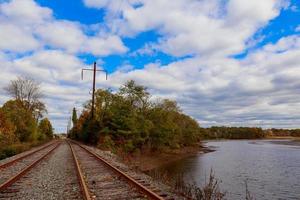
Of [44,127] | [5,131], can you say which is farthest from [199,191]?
[44,127]

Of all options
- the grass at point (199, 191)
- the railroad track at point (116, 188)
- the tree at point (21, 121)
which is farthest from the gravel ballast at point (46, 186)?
the tree at point (21, 121)

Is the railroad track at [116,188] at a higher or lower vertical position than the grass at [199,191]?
higher

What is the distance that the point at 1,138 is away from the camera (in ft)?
136

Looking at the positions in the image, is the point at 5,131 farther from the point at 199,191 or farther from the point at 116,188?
the point at 199,191

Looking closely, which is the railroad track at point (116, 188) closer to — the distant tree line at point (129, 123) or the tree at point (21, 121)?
the distant tree line at point (129, 123)

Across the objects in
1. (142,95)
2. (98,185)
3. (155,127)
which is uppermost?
(142,95)

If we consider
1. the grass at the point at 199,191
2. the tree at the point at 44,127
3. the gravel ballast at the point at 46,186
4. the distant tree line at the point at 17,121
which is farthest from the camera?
the tree at the point at 44,127

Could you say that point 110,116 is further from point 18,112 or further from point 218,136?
point 218,136

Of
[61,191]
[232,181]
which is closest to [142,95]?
[232,181]

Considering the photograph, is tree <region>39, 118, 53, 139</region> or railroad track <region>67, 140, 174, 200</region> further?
tree <region>39, 118, 53, 139</region>

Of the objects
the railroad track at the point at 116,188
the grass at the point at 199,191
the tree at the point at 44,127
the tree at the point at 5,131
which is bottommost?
the grass at the point at 199,191

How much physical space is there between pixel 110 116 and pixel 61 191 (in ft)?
112

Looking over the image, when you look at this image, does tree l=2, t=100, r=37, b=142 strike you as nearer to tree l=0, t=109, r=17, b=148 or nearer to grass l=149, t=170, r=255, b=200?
tree l=0, t=109, r=17, b=148

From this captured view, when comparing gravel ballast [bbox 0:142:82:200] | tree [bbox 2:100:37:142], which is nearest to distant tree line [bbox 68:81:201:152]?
tree [bbox 2:100:37:142]
